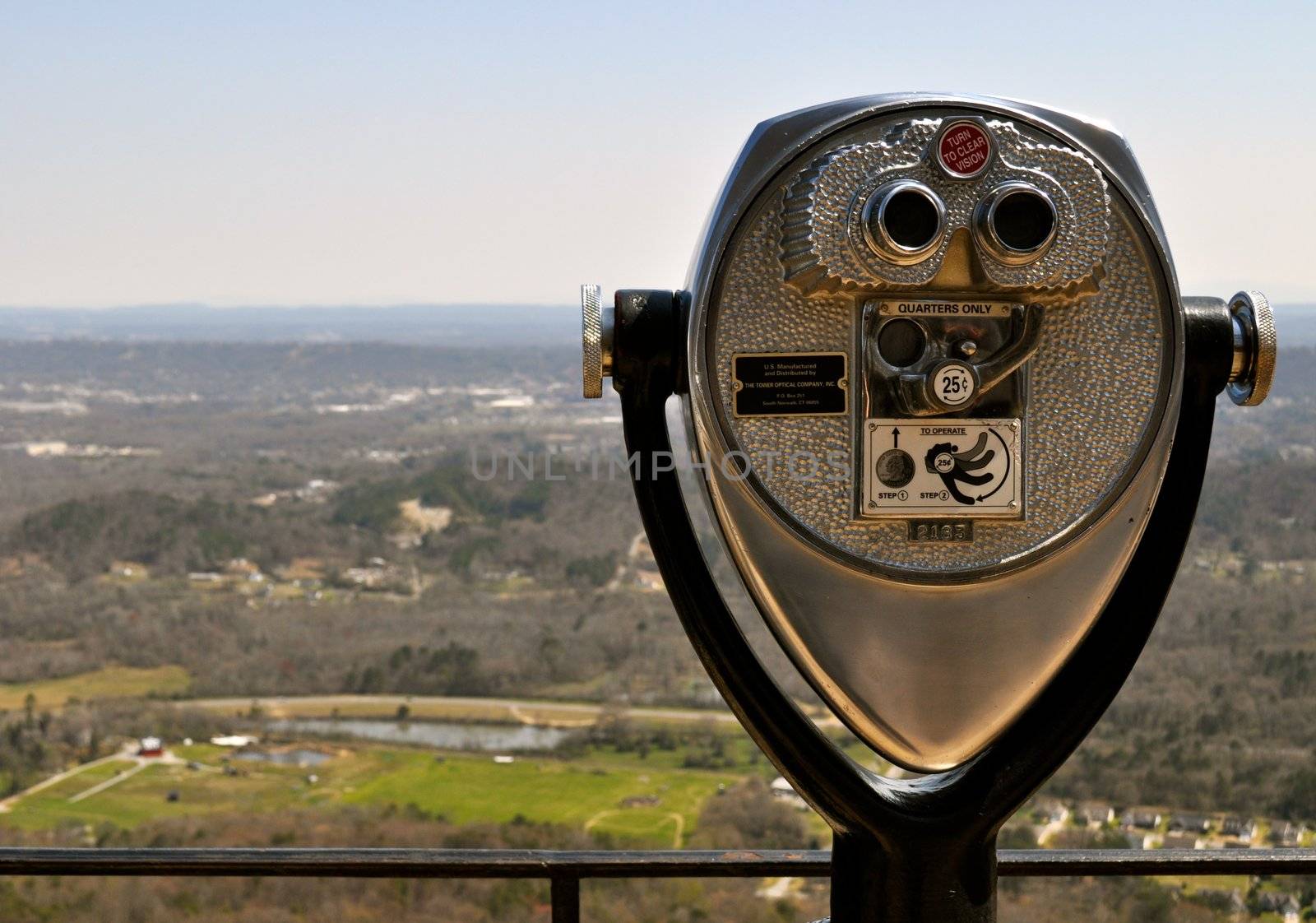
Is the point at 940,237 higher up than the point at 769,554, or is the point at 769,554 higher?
the point at 940,237

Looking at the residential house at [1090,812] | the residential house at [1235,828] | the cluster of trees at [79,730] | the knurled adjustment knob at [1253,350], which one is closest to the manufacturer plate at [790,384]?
the knurled adjustment knob at [1253,350]

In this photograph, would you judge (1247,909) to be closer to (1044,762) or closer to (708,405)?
(1044,762)

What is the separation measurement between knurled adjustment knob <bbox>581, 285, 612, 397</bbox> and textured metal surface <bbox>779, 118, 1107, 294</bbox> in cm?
18

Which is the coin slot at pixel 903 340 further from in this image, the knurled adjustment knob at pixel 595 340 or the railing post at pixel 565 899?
the railing post at pixel 565 899

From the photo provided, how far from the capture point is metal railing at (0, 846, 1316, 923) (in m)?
1.46

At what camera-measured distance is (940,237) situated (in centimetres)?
116

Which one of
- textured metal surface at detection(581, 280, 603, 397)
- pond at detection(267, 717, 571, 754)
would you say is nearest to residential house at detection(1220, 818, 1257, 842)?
textured metal surface at detection(581, 280, 603, 397)

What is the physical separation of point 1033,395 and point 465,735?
517 inches

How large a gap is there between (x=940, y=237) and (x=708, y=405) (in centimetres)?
25

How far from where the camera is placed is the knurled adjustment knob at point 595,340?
1.23 metres

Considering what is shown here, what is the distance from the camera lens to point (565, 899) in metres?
1.49

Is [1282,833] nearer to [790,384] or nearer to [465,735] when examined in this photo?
[465,735]

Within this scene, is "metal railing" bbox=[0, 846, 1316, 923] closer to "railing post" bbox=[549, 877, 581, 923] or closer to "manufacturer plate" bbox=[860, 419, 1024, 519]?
"railing post" bbox=[549, 877, 581, 923]

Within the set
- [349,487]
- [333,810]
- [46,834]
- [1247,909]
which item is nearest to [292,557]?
[349,487]
